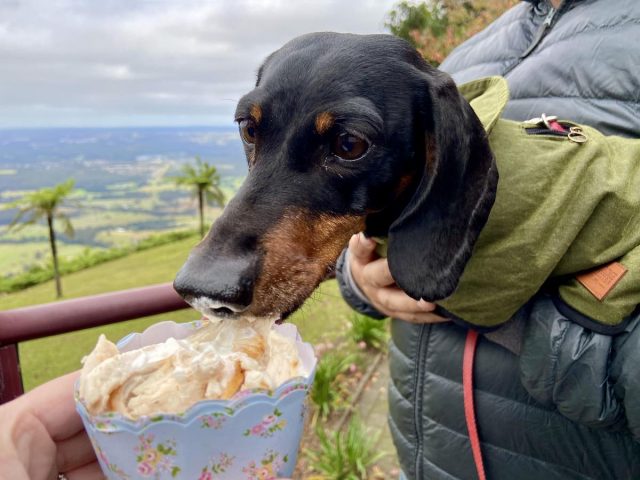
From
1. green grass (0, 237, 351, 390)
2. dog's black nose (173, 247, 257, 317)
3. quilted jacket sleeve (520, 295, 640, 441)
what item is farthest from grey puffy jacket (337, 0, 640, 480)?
dog's black nose (173, 247, 257, 317)

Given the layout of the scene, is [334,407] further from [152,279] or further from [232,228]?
[232,228]

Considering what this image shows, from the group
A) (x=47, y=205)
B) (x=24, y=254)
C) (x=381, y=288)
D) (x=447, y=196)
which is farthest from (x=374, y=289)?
(x=47, y=205)

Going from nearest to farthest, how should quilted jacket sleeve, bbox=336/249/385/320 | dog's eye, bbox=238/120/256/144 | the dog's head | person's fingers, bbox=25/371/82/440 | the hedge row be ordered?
1. person's fingers, bbox=25/371/82/440
2. the dog's head
3. dog's eye, bbox=238/120/256/144
4. quilted jacket sleeve, bbox=336/249/385/320
5. the hedge row

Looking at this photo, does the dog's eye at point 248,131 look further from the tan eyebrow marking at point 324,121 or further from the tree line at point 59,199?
the tree line at point 59,199

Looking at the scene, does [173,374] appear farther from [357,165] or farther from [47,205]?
[47,205]

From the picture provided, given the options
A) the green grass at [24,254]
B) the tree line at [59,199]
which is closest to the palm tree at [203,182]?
the tree line at [59,199]

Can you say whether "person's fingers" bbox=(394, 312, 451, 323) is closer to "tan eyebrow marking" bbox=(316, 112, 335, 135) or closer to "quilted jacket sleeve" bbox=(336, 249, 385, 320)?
"quilted jacket sleeve" bbox=(336, 249, 385, 320)

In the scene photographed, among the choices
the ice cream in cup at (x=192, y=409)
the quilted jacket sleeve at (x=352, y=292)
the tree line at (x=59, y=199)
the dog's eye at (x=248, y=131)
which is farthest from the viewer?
the tree line at (x=59, y=199)
